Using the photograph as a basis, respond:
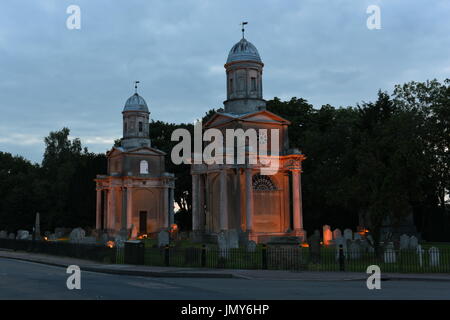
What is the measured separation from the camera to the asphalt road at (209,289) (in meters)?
12.8

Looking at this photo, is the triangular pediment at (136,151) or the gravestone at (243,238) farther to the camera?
the triangular pediment at (136,151)

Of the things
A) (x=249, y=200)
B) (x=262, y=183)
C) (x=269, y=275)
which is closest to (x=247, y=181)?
(x=249, y=200)

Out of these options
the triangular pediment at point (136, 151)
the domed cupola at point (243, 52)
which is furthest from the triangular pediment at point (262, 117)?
the triangular pediment at point (136, 151)

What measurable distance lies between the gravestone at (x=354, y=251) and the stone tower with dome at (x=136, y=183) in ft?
116

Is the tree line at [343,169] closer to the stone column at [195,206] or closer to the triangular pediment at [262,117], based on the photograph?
the triangular pediment at [262,117]

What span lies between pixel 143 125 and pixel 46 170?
27.5 metres

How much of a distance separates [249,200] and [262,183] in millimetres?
3608

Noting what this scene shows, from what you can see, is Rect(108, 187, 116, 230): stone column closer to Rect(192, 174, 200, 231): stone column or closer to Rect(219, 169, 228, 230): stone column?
Rect(192, 174, 200, 231): stone column

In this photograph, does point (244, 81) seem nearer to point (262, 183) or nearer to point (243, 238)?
point (262, 183)

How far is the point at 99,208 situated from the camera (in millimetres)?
61000

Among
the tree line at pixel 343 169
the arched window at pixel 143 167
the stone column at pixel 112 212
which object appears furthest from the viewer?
the arched window at pixel 143 167
